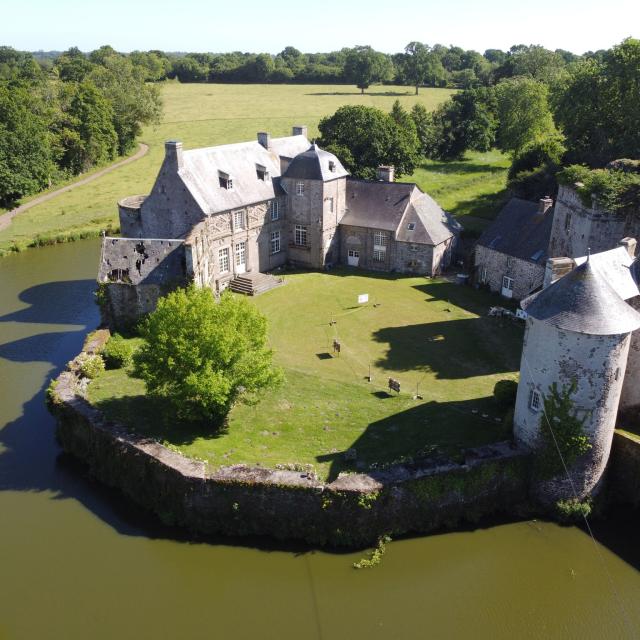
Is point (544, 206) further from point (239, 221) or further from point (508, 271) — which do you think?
point (239, 221)

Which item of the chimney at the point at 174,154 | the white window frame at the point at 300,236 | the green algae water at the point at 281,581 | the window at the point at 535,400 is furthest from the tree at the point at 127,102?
the window at the point at 535,400

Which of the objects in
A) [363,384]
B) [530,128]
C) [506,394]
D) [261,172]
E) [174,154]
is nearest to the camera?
[506,394]

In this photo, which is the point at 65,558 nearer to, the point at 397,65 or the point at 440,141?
the point at 440,141

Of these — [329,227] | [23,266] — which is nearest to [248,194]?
[329,227]

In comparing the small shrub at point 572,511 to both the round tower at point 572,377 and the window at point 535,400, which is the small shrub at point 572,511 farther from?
the window at point 535,400

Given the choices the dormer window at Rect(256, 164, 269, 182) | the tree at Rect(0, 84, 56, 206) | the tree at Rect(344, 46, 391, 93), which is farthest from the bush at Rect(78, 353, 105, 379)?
the tree at Rect(344, 46, 391, 93)

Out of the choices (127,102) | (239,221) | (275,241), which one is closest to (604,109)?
(275,241)
